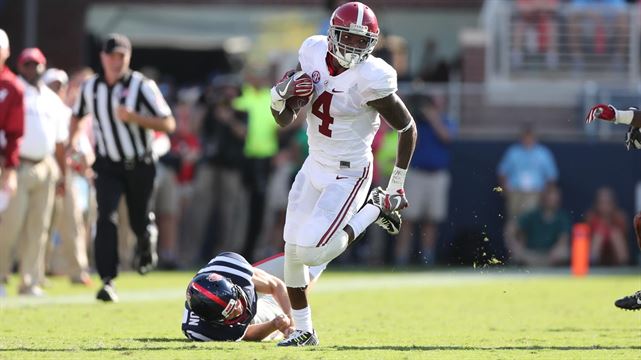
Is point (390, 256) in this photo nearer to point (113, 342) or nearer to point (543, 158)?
point (543, 158)

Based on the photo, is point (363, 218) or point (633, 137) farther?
point (633, 137)

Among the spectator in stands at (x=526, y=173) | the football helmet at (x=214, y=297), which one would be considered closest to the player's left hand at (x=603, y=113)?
the football helmet at (x=214, y=297)

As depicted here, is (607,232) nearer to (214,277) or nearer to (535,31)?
(535,31)

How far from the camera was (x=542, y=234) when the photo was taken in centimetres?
1709

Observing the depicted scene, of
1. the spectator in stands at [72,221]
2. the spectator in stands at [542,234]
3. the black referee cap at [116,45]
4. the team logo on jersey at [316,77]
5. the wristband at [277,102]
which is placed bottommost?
the spectator in stands at [542,234]

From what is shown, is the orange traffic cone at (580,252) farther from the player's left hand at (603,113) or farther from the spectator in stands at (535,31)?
the player's left hand at (603,113)

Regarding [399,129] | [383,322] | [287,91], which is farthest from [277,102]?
[383,322]

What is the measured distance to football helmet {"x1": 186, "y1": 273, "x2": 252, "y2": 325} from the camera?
7570 millimetres

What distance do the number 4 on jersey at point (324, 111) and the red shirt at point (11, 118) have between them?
137 inches

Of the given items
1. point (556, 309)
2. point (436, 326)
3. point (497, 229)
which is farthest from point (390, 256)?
point (436, 326)

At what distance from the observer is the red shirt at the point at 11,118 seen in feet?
34.8

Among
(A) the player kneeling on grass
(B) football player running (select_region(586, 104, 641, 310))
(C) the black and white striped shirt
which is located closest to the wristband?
(A) the player kneeling on grass

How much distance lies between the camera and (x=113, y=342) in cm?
793

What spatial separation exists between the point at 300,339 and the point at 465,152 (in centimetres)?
991
